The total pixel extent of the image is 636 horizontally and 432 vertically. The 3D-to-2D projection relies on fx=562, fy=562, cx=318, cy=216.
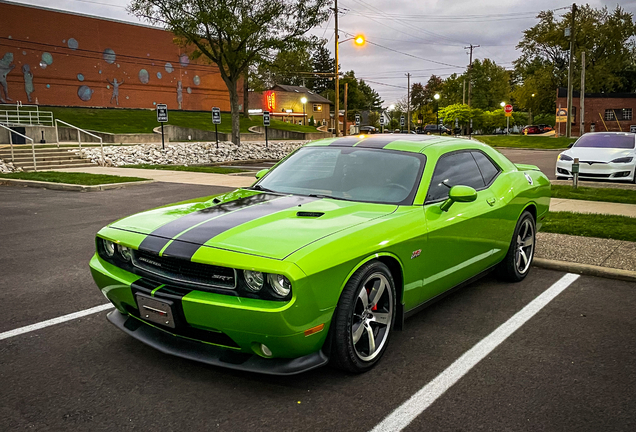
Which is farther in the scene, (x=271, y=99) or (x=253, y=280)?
(x=271, y=99)

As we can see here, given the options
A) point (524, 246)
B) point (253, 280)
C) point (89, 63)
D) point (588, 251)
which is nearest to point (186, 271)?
point (253, 280)

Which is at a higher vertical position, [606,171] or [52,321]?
[606,171]

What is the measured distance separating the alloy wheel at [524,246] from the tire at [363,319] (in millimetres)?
2438

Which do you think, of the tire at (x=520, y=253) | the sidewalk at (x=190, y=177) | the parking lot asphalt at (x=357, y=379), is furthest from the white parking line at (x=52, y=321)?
the sidewalk at (x=190, y=177)

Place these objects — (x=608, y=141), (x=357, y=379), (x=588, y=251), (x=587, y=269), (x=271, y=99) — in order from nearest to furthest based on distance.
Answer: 1. (x=357, y=379)
2. (x=587, y=269)
3. (x=588, y=251)
4. (x=608, y=141)
5. (x=271, y=99)

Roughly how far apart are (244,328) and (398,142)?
8.03ft

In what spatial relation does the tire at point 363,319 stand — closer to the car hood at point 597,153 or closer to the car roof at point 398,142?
the car roof at point 398,142

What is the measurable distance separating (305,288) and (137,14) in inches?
1195

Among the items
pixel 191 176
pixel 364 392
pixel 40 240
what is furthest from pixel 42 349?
pixel 191 176

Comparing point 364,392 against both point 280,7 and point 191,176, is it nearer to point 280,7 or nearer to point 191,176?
point 191,176

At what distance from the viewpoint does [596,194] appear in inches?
483

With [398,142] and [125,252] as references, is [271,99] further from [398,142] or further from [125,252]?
[125,252]

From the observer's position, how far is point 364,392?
3.37 meters

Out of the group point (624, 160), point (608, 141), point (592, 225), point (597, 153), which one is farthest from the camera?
point (608, 141)
